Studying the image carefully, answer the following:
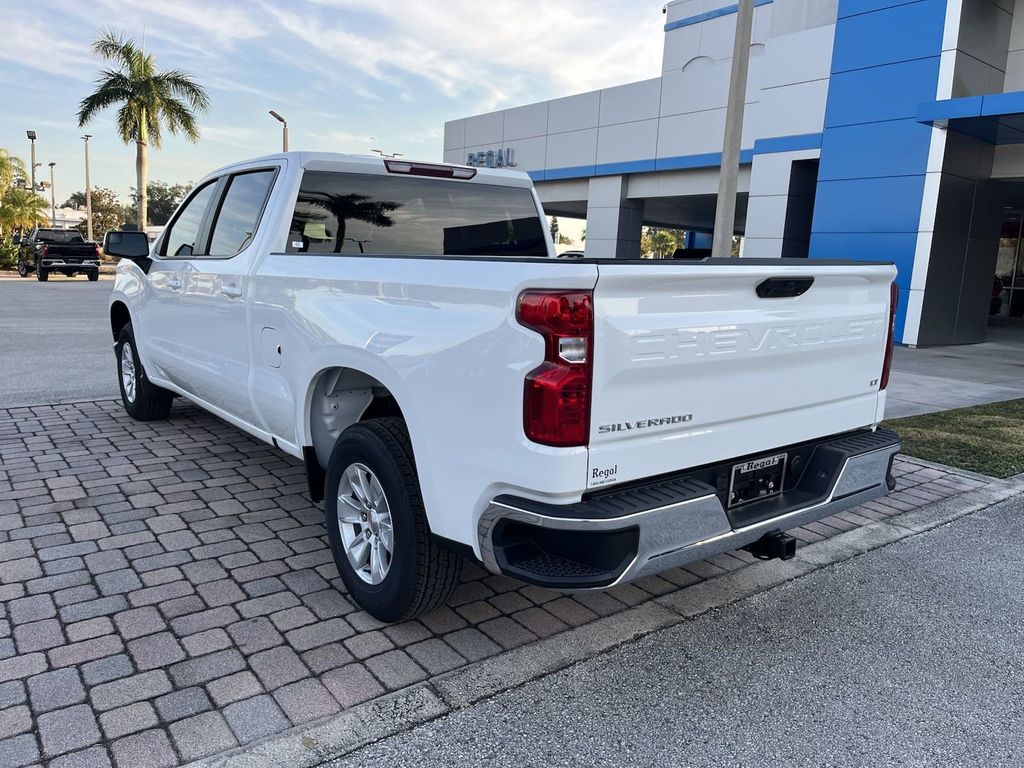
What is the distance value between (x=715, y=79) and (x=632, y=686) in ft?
68.4

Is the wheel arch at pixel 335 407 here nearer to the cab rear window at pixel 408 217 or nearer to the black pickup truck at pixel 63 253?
the cab rear window at pixel 408 217

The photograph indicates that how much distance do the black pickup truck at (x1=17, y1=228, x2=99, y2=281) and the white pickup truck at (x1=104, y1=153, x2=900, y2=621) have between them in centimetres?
2632

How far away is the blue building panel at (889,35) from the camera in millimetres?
14336

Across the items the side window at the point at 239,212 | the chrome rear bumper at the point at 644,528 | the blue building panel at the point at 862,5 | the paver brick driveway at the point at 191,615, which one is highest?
the blue building panel at the point at 862,5

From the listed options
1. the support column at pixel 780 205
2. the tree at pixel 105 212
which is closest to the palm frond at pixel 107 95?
the support column at pixel 780 205

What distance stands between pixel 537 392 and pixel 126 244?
14.4 feet

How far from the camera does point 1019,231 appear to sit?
2639 centimetres

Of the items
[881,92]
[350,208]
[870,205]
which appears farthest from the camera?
[870,205]

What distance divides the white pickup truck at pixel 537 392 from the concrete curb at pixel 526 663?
0.40 metres

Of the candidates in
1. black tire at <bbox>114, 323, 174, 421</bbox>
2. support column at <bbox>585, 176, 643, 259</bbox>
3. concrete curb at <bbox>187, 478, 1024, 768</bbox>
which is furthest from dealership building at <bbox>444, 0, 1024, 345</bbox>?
black tire at <bbox>114, 323, 174, 421</bbox>

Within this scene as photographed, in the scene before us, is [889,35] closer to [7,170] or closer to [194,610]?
[194,610]

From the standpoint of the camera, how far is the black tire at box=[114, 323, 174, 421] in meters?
6.17

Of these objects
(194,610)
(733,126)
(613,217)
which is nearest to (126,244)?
(194,610)

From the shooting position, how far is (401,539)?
118 inches
